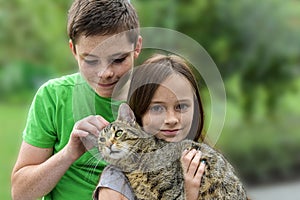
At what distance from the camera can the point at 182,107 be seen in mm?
2359

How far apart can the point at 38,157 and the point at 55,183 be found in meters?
0.13

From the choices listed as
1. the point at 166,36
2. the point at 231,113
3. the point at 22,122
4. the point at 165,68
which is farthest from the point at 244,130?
the point at 165,68

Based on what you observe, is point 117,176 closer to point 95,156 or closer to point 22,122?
point 95,156

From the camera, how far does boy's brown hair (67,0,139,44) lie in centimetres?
249

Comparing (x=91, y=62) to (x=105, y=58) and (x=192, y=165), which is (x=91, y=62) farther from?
(x=192, y=165)

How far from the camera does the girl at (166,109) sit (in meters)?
2.35

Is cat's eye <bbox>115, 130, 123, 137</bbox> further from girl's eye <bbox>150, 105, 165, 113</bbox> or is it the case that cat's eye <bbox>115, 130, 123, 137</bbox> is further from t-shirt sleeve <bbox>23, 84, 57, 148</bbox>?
t-shirt sleeve <bbox>23, 84, 57, 148</bbox>

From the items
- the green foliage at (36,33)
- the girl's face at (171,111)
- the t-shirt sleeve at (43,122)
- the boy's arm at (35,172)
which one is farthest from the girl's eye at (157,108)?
the green foliage at (36,33)

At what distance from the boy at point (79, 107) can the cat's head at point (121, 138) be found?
0.05 meters

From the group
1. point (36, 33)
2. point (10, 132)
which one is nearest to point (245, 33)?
point (36, 33)

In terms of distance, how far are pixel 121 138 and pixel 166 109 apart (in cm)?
17

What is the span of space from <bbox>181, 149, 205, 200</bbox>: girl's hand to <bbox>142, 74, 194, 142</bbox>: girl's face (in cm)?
7

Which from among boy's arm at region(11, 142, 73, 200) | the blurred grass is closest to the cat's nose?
boy's arm at region(11, 142, 73, 200)

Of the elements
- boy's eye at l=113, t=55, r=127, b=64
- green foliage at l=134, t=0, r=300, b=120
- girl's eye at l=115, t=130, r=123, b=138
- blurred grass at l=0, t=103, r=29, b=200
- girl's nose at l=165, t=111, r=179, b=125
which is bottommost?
blurred grass at l=0, t=103, r=29, b=200
